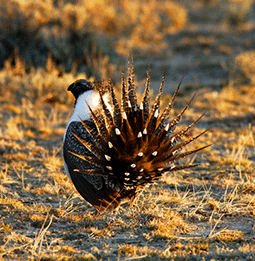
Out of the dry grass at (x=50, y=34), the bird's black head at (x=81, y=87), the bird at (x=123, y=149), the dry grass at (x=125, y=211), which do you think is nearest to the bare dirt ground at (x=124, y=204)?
the dry grass at (x=125, y=211)

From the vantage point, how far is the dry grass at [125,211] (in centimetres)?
291

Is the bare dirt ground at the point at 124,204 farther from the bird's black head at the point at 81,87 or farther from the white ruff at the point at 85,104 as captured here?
the bird's black head at the point at 81,87

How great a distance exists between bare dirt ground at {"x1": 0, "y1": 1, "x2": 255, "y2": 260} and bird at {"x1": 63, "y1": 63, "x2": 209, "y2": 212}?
32 cm

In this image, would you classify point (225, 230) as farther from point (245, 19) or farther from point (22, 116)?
point (245, 19)

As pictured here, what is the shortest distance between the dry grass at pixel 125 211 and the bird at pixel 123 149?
0.29 metres

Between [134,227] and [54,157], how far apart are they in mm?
1748

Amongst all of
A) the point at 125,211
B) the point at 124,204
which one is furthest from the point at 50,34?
the point at 125,211

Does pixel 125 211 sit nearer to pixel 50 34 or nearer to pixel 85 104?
pixel 85 104

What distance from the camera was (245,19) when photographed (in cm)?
1316

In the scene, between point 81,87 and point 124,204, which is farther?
point 81,87

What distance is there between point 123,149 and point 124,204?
946mm

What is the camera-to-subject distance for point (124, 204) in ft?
12.5

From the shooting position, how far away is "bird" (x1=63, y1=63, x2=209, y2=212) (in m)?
3.04

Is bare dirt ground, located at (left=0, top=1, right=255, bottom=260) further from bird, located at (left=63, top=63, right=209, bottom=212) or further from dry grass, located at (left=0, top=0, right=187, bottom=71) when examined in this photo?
dry grass, located at (left=0, top=0, right=187, bottom=71)
